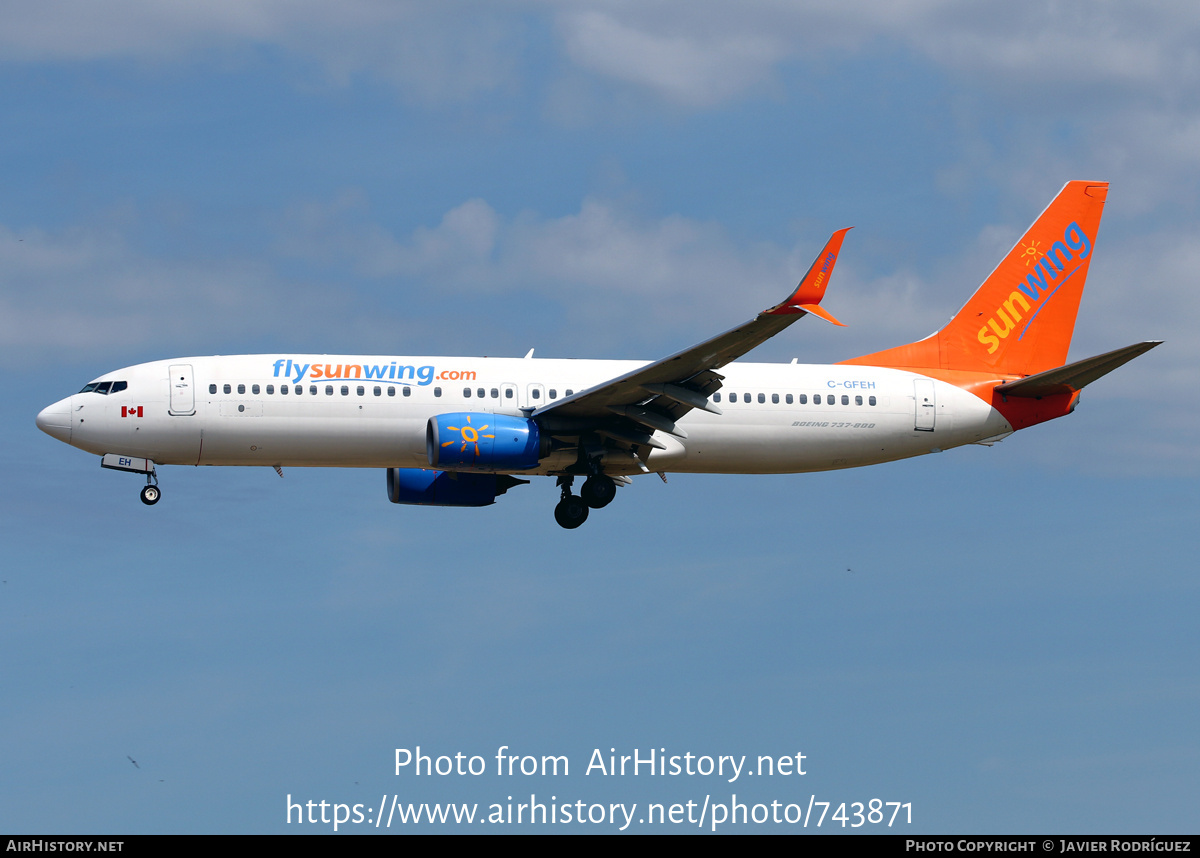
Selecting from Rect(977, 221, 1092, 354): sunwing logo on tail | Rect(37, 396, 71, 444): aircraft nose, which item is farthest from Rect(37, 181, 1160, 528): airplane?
Rect(977, 221, 1092, 354): sunwing logo on tail

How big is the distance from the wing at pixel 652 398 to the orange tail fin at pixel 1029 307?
25.6 ft

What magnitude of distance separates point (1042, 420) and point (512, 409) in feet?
52.8

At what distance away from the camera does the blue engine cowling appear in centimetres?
3894

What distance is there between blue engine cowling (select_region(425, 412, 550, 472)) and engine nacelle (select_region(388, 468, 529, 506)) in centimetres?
471

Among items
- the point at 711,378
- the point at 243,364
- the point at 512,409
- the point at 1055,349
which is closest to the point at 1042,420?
the point at 1055,349

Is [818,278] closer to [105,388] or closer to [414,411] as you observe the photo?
[414,411]

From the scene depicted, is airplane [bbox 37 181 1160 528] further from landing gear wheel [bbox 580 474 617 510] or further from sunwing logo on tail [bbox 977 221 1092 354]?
sunwing logo on tail [bbox 977 221 1092 354]

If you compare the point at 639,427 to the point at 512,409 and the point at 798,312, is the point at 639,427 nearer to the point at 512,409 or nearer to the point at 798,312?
the point at 512,409

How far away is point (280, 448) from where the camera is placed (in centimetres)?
3994

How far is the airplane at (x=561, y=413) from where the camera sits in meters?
39.7

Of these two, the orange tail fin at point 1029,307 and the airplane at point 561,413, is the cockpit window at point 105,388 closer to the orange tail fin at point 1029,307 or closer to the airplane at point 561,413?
the airplane at point 561,413

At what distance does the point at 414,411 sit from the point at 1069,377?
18684 millimetres

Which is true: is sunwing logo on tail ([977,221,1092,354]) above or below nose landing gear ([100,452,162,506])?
above

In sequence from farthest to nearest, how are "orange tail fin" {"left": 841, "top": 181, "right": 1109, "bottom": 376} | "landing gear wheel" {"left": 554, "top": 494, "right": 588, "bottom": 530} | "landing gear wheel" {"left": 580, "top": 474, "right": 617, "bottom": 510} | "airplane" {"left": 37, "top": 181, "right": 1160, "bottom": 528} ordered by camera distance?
"orange tail fin" {"left": 841, "top": 181, "right": 1109, "bottom": 376}, "landing gear wheel" {"left": 554, "top": 494, "right": 588, "bottom": 530}, "landing gear wheel" {"left": 580, "top": 474, "right": 617, "bottom": 510}, "airplane" {"left": 37, "top": 181, "right": 1160, "bottom": 528}
